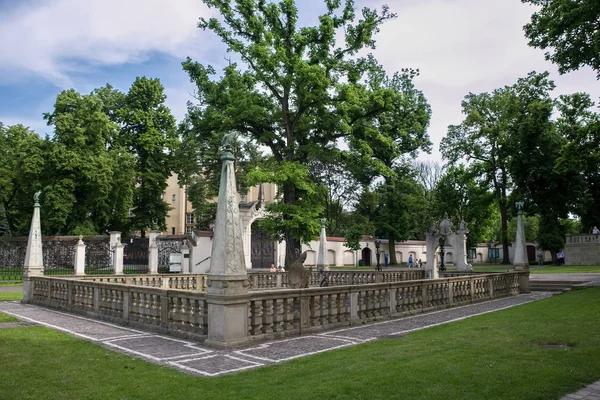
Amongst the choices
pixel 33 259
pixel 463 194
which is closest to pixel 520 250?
pixel 33 259

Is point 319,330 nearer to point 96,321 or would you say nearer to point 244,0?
point 96,321

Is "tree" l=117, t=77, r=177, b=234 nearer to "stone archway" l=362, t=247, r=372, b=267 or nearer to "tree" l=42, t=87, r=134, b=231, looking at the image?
"tree" l=42, t=87, r=134, b=231

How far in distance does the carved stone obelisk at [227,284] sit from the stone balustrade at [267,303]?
0.37 meters

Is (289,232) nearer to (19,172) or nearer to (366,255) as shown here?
(19,172)

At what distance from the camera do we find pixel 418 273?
25.4 m

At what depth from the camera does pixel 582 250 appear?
131 ft

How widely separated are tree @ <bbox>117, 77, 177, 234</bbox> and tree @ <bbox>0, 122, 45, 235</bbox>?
26.7 feet

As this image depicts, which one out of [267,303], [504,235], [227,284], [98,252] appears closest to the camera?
[227,284]

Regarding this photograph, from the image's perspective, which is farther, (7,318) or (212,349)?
(7,318)

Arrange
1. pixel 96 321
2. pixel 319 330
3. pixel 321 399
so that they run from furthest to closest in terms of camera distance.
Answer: pixel 96 321 < pixel 319 330 < pixel 321 399

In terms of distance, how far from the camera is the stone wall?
39188mm

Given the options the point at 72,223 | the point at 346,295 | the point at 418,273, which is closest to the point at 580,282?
the point at 418,273

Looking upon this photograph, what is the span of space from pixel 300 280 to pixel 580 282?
14318 mm

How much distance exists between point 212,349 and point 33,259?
39.1 feet
